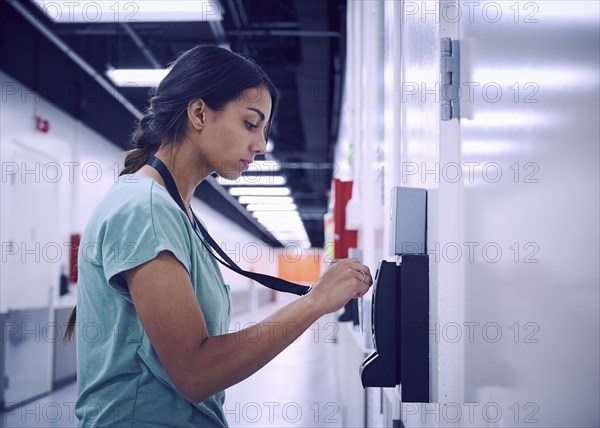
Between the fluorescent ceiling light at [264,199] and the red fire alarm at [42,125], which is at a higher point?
the red fire alarm at [42,125]

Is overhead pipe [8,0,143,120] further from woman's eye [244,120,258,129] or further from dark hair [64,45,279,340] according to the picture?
woman's eye [244,120,258,129]

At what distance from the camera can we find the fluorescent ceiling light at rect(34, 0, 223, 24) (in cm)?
399

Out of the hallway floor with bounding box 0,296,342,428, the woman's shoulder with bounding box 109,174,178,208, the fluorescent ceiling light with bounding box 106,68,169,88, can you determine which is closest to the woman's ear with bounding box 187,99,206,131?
the woman's shoulder with bounding box 109,174,178,208

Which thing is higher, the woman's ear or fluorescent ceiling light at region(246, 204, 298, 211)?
fluorescent ceiling light at region(246, 204, 298, 211)

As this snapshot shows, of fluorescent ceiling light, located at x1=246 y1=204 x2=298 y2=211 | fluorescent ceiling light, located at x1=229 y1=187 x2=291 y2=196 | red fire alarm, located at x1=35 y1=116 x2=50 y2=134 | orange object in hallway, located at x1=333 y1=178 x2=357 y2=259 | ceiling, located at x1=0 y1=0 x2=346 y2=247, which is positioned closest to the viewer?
orange object in hallway, located at x1=333 y1=178 x2=357 y2=259

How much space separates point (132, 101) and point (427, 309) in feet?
23.4

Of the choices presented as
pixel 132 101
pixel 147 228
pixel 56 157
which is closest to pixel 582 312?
pixel 147 228

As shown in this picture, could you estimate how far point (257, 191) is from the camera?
42.7 ft

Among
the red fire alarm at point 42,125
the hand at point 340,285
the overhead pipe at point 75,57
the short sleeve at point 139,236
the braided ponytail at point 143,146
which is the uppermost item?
the overhead pipe at point 75,57

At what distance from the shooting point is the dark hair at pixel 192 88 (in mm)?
1295

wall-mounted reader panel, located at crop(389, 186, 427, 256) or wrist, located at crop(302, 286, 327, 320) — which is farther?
wall-mounted reader panel, located at crop(389, 186, 427, 256)

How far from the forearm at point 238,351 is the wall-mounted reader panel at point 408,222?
0.27 m

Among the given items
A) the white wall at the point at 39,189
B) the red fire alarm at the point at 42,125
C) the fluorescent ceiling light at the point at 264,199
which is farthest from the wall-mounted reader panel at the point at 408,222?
the fluorescent ceiling light at the point at 264,199

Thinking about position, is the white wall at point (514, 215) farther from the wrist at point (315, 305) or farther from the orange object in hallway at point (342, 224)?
the orange object in hallway at point (342, 224)
